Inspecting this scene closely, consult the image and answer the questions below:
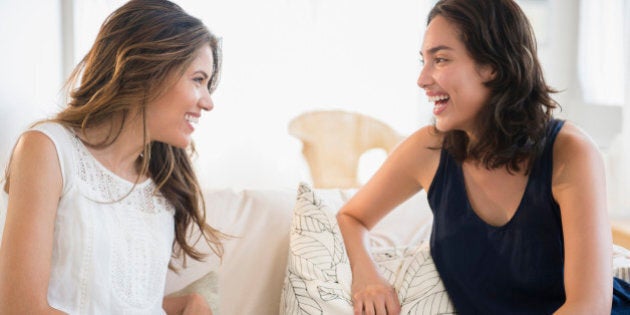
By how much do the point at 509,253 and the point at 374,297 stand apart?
0.28 metres

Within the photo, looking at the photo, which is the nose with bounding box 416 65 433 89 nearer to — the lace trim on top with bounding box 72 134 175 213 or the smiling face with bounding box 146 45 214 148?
the smiling face with bounding box 146 45 214 148

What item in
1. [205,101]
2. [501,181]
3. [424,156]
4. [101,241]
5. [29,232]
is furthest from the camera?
[424,156]

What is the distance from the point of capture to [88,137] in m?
1.22

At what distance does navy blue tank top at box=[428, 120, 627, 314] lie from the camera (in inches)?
51.6

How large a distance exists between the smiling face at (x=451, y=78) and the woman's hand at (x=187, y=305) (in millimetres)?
615

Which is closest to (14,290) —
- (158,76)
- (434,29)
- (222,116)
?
(158,76)

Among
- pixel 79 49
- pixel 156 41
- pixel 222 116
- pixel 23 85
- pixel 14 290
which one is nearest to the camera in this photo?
pixel 14 290

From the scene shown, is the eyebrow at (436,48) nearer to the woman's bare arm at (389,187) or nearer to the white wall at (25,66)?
the woman's bare arm at (389,187)

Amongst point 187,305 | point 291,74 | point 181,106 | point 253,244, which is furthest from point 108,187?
point 291,74

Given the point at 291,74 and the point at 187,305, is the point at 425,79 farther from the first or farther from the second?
the point at 291,74

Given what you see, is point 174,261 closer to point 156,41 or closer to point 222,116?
point 156,41

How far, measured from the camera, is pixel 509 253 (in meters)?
1.34

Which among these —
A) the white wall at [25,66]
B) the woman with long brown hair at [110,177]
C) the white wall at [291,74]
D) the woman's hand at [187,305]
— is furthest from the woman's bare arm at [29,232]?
the white wall at [291,74]

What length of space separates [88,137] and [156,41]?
0.70ft
